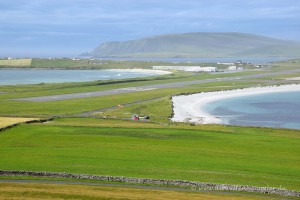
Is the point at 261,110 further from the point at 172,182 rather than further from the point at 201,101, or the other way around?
the point at 172,182

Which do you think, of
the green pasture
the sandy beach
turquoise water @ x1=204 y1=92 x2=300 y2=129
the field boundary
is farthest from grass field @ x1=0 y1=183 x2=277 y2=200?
the sandy beach

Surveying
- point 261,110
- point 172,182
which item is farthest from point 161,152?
point 261,110

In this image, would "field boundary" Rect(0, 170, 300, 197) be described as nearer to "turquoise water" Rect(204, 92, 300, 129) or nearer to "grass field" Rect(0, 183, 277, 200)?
"grass field" Rect(0, 183, 277, 200)

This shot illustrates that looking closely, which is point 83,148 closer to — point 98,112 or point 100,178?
point 100,178

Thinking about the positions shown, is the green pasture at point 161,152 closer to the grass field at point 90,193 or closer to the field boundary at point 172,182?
the field boundary at point 172,182

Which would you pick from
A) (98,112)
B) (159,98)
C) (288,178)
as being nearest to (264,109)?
(159,98)

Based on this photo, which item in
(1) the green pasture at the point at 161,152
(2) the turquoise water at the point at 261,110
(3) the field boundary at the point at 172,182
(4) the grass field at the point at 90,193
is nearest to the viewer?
(4) the grass field at the point at 90,193

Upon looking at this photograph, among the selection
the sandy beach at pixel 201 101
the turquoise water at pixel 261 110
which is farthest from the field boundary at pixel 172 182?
the sandy beach at pixel 201 101

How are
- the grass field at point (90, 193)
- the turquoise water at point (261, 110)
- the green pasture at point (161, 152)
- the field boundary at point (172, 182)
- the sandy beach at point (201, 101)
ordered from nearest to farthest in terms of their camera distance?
the grass field at point (90, 193)
the field boundary at point (172, 182)
the green pasture at point (161, 152)
the turquoise water at point (261, 110)
the sandy beach at point (201, 101)
